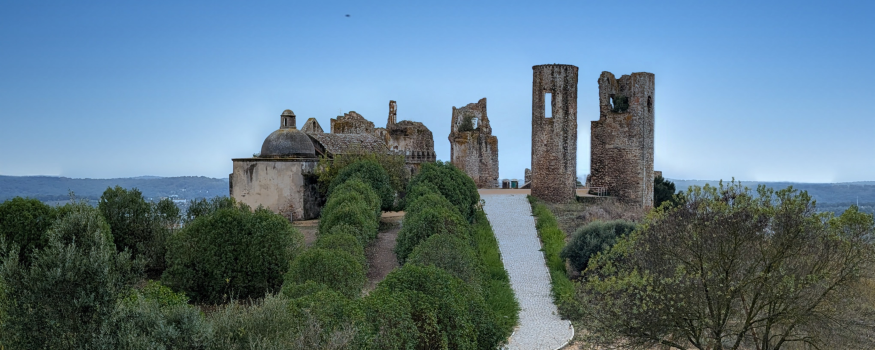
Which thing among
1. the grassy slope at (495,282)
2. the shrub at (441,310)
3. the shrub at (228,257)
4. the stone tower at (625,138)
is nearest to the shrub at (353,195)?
the grassy slope at (495,282)

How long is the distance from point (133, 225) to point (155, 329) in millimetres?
14883

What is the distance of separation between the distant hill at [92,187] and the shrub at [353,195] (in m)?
4.93

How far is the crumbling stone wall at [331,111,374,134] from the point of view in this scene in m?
47.6

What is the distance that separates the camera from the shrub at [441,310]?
12.5 m

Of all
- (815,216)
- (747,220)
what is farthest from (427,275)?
(815,216)

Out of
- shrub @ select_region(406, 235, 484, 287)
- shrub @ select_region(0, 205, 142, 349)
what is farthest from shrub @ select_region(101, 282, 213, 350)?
shrub @ select_region(406, 235, 484, 287)

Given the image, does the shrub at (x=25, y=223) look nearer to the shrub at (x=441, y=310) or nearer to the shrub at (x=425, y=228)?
the shrub at (x=425, y=228)

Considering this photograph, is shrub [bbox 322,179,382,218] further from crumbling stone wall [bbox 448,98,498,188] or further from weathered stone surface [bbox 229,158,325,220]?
crumbling stone wall [bbox 448,98,498,188]

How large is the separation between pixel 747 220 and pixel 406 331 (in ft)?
21.2

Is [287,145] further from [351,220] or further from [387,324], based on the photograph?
[387,324]

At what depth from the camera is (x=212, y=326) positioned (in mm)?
9688

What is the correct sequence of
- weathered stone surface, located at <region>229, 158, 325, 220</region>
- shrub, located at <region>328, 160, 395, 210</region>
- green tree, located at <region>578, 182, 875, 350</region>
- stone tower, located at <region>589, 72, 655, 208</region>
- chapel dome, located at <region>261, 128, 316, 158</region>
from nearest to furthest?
1. green tree, located at <region>578, 182, 875, 350</region>
2. shrub, located at <region>328, 160, 395, 210</region>
3. weathered stone surface, located at <region>229, 158, 325, 220</region>
4. chapel dome, located at <region>261, 128, 316, 158</region>
5. stone tower, located at <region>589, 72, 655, 208</region>

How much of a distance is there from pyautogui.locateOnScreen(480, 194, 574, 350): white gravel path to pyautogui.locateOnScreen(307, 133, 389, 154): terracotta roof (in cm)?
601

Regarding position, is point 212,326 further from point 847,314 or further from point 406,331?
point 847,314
